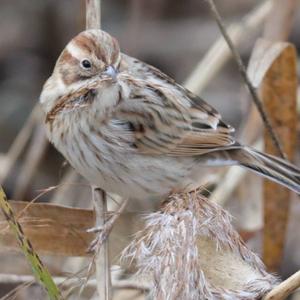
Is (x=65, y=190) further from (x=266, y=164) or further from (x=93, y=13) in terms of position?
(x=93, y=13)

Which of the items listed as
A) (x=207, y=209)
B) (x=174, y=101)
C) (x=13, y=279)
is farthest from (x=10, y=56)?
(x=207, y=209)

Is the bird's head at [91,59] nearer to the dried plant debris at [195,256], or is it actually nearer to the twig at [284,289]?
the dried plant debris at [195,256]

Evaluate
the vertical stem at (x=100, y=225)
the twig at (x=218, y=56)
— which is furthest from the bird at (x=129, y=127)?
the twig at (x=218, y=56)

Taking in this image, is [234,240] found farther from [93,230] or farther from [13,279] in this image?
[13,279]

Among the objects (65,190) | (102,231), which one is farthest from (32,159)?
(102,231)

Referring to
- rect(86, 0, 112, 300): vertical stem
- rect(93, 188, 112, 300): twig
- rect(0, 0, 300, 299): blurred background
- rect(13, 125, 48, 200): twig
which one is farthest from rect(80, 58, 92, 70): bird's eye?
rect(0, 0, 300, 299): blurred background

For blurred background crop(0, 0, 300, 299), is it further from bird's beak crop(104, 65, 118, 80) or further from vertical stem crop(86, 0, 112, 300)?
bird's beak crop(104, 65, 118, 80)
